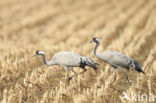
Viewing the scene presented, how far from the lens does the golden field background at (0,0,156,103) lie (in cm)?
603

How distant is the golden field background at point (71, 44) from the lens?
19.8ft

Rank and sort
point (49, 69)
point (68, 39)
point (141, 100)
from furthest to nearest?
point (68, 39) < point (49, 69) < point (141, 100)

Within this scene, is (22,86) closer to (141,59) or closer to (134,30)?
(141,59)

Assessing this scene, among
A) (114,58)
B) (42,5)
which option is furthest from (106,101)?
(42,5)

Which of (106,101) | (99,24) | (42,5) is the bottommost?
(106,101)

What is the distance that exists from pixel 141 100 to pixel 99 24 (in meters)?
11.4

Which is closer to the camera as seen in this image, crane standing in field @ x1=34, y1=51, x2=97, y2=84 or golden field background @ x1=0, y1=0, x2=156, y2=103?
golden field background @ x1=0, y1=0, x2=156, y2=103

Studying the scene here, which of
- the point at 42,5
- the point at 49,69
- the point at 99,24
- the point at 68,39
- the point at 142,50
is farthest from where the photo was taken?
the point at 42,5

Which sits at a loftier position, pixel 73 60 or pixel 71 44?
pixel 71 44

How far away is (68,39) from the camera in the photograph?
13.3 metres

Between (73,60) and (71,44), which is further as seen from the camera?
(71,44)

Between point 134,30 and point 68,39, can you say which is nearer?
point 68,39

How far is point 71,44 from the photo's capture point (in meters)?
12.5

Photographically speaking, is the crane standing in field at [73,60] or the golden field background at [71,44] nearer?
the golden field background at [71,44]
